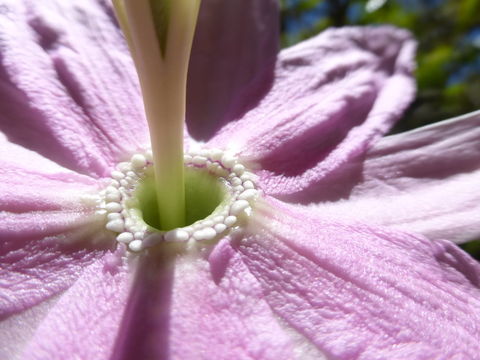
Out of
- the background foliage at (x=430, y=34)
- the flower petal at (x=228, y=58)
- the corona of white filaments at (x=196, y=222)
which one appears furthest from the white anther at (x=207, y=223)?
the background foliage at (x=430, y=34)

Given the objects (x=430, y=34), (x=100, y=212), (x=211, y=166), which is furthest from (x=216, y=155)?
(x=430, y=34)

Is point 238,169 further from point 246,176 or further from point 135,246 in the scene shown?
point 135,246

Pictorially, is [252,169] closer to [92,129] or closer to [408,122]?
[92,129]

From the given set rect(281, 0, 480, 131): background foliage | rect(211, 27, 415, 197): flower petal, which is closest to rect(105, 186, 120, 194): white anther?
rect(211, 27, 415, 197): flower petal

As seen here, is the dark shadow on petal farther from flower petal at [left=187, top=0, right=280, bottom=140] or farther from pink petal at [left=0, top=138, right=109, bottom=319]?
flower petal at [left=187, top=0, right=280, bottom=140]

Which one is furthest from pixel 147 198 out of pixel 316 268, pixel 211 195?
pixel 316 268
